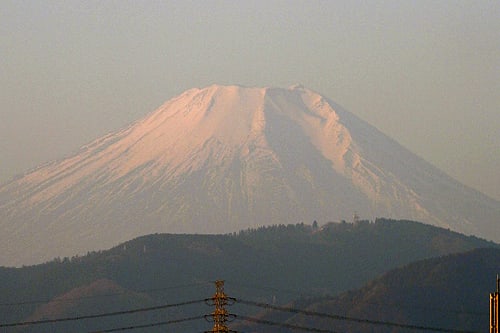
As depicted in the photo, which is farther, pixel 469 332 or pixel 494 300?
pixel 469 332

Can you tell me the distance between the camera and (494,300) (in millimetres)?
63281

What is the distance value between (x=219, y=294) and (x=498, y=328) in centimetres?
1478

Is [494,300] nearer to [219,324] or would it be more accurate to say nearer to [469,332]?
[219,324]

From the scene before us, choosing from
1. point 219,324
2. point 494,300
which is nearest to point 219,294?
point 219,324

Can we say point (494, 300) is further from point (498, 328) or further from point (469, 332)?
point (469, 332)

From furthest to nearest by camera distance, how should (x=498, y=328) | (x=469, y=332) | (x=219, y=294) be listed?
(x=469, y=332)
(x=219, y=294)
(x=498, y=328)

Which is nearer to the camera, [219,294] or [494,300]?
[494,300]

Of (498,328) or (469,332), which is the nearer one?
(498,328)

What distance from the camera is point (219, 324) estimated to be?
74.9 meters

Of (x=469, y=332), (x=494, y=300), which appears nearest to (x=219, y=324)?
(x=494, y=300)

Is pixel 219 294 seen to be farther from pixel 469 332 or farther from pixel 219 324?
pixel 469 332

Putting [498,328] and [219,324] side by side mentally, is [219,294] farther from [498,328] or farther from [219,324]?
[498,328]

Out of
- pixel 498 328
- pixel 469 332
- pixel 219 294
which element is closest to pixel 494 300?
pixel 498 328

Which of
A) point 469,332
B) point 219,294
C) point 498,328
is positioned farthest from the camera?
point 469,332
